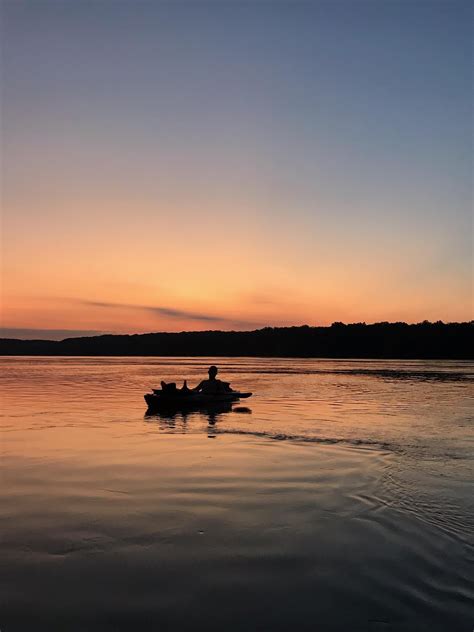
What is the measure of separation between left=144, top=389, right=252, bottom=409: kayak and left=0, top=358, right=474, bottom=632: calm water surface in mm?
8380

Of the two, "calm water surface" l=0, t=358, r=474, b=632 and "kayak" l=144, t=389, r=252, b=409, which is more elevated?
"kayak" l=144, t=389, r=252, b=409

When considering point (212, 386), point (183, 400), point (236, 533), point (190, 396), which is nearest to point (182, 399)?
point (183, 400)

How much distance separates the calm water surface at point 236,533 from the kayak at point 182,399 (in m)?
8.38

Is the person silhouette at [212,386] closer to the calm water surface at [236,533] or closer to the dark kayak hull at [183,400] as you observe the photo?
the dark kayak hull at [183,400]

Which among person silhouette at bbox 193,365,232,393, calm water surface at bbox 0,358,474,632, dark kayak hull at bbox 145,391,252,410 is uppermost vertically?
person silhouette at bbox 193,365,232,393

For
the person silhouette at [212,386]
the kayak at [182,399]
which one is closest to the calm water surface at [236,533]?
the kayak at [182,399]

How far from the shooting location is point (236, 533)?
9281 millimetres

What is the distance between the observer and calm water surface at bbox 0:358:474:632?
6480 mm

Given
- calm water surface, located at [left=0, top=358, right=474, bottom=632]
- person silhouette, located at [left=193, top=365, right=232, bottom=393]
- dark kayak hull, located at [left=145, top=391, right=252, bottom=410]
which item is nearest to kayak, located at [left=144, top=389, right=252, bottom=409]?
dark kayak hull, located at [left=145, top=391, right=252, bottom=410]

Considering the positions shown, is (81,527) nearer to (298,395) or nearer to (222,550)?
(222,550)

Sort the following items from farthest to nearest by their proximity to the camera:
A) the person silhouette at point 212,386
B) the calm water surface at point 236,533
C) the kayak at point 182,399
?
the person silhouette at point 212,386 < the kayak at point 182,399 < the calm water surface at point 236,533

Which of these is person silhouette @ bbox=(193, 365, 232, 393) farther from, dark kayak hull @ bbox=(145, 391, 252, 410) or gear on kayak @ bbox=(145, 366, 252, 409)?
dark kayak hull @ bbox=(145, 391, 252, 410)

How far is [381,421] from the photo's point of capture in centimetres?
2691

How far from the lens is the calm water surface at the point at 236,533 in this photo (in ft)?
21.3
